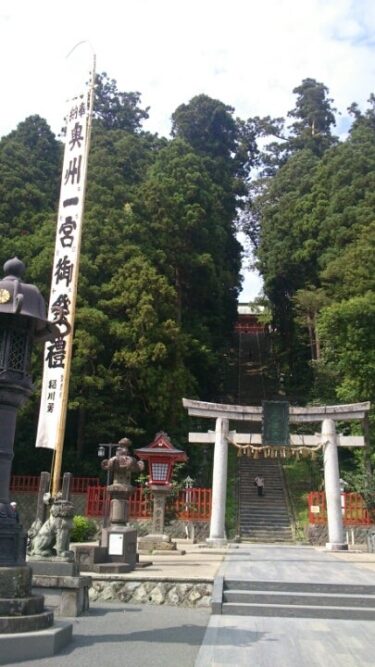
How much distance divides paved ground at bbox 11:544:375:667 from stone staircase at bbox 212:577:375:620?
0.21 metres

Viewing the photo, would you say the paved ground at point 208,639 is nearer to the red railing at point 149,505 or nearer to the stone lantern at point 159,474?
the stone lantern at point 159,474

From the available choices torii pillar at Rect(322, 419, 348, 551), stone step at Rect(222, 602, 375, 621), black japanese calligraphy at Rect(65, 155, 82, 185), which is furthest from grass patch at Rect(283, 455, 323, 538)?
black japanese calligraphy at Rect(65, 155, 82, 185)

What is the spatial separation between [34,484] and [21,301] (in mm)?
15527

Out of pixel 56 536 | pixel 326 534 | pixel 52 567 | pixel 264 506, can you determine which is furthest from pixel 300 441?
pixel 52 567

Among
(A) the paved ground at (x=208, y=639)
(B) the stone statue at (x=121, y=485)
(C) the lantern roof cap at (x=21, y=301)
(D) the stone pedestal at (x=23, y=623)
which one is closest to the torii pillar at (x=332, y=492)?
(B) the stone statue at (x=121, y=485)

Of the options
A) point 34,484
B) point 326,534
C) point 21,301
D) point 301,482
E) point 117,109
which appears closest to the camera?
point 21,301

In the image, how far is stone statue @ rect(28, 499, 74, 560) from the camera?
7332 millimetres

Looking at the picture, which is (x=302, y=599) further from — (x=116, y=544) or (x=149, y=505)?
(x=149, y=505)

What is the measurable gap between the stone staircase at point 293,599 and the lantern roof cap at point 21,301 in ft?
13.5

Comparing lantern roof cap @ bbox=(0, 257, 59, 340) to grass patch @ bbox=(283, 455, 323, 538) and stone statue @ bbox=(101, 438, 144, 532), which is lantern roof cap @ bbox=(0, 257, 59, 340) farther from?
grass patch @ bbox=(283, 455, 323, 538)

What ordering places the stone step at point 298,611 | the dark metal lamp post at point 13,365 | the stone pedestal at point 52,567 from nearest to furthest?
the dark metal lamp post at point 13,365, the stone pedestal at point 52,567, the stone step at point 298,611

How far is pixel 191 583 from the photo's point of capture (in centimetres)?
794

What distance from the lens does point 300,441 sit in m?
17.6

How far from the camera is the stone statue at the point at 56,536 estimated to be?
24.1 ft
